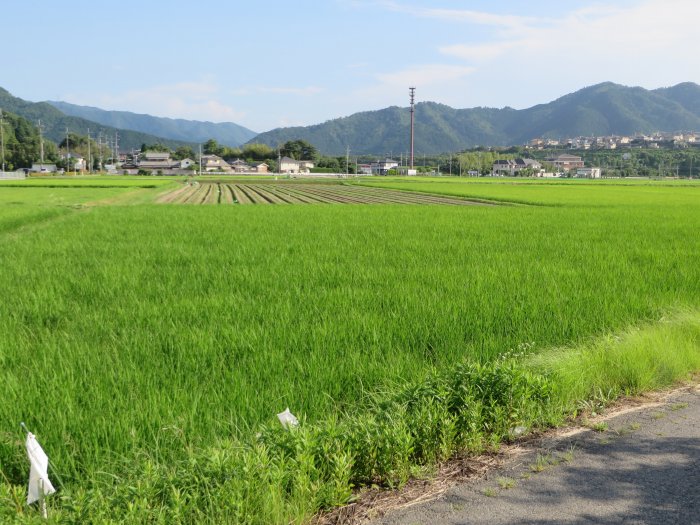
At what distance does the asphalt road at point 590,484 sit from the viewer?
2.82 metres

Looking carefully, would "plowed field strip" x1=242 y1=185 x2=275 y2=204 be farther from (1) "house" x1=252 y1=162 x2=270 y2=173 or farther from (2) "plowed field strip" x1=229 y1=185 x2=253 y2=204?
(1) "house" x1=252 y1=162 x2=270 y2=173

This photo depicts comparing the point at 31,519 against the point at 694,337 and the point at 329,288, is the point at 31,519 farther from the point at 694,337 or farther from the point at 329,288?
the point at 694,337

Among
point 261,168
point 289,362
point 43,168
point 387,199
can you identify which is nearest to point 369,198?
point 387,199

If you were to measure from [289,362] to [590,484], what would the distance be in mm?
2221

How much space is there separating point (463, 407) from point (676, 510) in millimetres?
Result: 1295

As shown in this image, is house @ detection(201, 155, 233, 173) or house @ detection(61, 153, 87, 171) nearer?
house @ detection(61, 153, 87, 171)

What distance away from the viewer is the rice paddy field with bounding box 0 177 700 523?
2.94 metres

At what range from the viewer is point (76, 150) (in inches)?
5413

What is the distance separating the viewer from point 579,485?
3.10 m

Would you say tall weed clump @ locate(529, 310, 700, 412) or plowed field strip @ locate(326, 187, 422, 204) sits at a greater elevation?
plowed field strip @ locate(326, 187, 422, 204)

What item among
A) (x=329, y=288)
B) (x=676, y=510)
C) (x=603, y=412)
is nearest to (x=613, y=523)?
(x=676, y=510)

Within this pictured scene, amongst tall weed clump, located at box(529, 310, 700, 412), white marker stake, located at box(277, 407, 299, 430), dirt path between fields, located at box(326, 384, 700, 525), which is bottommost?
dirt path between fields, located at box(326, 384, 700, 525)

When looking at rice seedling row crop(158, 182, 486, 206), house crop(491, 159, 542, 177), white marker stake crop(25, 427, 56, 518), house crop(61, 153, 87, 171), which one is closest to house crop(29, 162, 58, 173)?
house crop(61, 153, 87, 171)

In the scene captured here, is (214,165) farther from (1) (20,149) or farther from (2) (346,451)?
(2) (346,451)
